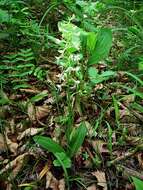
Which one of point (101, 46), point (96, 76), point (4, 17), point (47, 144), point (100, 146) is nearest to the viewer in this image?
point (47, 144)

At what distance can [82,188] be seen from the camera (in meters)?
2.00

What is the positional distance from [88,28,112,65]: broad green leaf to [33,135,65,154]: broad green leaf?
2.40 ft

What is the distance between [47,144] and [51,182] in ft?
0.73

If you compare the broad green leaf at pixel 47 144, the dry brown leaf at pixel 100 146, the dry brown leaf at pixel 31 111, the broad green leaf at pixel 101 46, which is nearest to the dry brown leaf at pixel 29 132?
the dry brown leaf at pixel 31 111

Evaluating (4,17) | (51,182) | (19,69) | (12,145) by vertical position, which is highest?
(4,17)

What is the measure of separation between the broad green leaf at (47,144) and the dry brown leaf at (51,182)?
0.15 m

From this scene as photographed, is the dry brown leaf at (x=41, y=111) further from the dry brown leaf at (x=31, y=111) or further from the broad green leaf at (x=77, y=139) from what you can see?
the broad green leaf at (x=77, y=139)

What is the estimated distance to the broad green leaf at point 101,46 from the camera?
248 cm

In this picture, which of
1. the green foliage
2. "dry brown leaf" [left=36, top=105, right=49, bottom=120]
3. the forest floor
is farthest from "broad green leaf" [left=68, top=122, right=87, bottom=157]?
the green foliage

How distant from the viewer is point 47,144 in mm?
1993

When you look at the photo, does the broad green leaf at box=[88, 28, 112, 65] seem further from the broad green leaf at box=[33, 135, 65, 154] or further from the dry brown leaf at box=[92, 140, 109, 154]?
the broad green leaf at box=[33, 135, 65, 154]

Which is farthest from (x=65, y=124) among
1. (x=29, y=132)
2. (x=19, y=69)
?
(x=19, y=69)

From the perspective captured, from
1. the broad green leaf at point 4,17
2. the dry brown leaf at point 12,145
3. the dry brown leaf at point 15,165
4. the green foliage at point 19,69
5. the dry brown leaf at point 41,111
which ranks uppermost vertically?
→ the broad green leaf at point 4,17

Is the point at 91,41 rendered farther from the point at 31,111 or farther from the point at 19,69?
the point at 31,111
